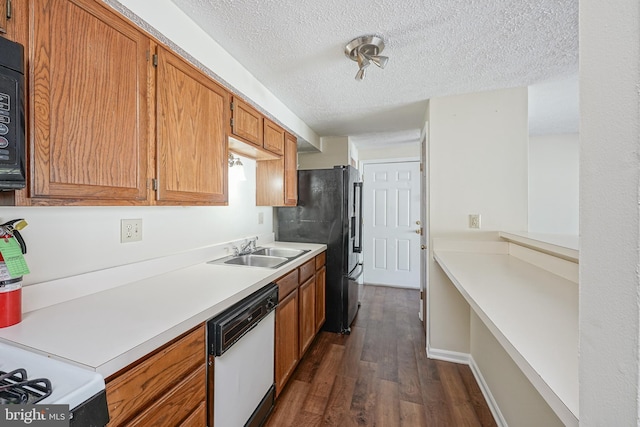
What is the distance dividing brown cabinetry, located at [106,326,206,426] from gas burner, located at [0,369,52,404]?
0.14 metres

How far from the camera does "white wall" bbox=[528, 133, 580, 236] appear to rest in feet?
11.1

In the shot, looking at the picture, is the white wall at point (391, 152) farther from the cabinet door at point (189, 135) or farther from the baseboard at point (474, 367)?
the cabinet door at point (189, 135)

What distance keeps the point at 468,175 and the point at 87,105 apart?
2.43 meters

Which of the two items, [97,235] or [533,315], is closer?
[533,315]

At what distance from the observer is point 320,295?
2539mm

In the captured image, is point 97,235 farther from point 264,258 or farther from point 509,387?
point 509,387

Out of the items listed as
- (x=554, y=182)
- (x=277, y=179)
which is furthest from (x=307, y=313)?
(x=554, y=182)

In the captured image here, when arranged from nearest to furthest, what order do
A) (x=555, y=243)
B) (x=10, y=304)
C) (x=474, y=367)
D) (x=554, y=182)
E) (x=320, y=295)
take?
(x=10, y=304) → (x=555, y=243) → (x=474, y=367) → (x=320, y=295) → (x=554, y=182)

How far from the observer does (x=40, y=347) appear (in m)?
0.73

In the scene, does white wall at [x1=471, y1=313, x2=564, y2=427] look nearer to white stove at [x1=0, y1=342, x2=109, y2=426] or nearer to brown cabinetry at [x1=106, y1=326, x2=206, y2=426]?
brown cabinetry at [x1=106, y1=326, x2=206, y2=426]

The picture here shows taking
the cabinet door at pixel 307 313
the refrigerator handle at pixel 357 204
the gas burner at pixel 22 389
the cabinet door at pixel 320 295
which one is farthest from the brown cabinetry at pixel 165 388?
the refrigerator handle at pixel 357 204

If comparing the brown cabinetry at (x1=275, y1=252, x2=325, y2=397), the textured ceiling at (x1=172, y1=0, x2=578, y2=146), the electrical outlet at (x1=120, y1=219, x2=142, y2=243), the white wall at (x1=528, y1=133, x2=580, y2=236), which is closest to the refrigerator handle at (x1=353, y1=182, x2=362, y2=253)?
the brown cabinetry at (x1=275, y1=252, x2=325, y2=397)

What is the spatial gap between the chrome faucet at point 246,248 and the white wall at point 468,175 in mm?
1552

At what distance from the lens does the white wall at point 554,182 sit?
3.39 metres
